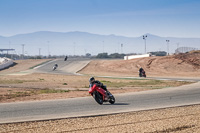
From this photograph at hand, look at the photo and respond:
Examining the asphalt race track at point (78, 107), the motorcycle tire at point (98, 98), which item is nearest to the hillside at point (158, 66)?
the asphalt race track at point (78, 107)

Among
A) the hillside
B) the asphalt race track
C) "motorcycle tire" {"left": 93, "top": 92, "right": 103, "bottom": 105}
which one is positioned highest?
the hillside

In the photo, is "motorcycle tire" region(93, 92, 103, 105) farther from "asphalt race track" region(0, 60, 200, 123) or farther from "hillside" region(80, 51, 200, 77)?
"hillside" region(80, 51, 200, 77)

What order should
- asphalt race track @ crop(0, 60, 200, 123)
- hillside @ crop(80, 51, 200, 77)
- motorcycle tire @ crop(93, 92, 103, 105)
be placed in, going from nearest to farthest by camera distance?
asphalt race track @ crop(0, 60, 200, 123)
motorcycle tire @ crop(93, 92, 103, 105)
hillside @ crop(80, 51, 200, 77)

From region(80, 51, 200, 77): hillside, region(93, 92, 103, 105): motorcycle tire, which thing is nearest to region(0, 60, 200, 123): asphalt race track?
region(93, 92, 103, 105): motorcycle tire

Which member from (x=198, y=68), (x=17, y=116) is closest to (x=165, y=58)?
(x=198, y=68)

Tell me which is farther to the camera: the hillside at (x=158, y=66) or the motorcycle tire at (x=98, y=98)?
the hillside at (x=158, y=66)

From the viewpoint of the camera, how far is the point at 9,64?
8112cm

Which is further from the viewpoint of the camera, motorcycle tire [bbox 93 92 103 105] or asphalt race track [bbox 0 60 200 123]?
motorcycle tire [bbox 93 92 103 105]

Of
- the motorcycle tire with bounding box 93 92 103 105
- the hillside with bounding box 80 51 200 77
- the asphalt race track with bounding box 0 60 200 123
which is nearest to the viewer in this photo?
the asphalt race track with bounding box 0 60 200 123

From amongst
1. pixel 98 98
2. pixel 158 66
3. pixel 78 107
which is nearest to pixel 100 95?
pixel 98 98

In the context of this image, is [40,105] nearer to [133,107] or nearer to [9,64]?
[133,107]

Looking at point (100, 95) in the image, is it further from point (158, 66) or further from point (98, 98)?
point (158, 66)

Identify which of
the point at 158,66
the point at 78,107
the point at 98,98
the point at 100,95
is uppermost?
the point at 158,66

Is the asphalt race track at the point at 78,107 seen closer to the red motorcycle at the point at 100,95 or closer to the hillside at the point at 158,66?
the red motorcycle at the point at 100,95
